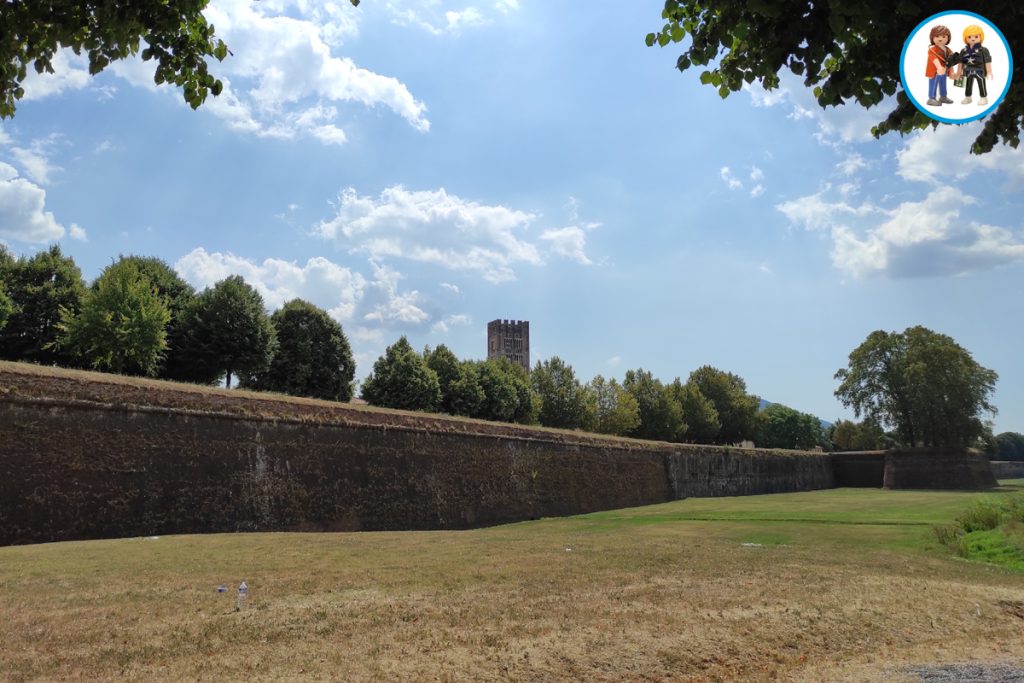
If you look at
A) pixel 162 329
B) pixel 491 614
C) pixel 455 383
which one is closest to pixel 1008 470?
pixel 455 383

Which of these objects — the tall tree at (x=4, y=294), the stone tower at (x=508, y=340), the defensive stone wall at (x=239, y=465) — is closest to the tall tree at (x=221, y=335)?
the tall tree at (x=4, y=294)

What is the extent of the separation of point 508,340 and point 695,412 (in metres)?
52.0

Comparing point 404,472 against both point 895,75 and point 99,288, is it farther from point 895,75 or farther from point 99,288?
point 895,75

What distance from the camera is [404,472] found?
2427cm

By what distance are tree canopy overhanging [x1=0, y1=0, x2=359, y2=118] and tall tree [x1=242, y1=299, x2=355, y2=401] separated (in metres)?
36.9

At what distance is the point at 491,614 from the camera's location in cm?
768

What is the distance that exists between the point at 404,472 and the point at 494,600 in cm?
1626

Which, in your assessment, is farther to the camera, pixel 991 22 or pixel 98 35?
pixel 98 35

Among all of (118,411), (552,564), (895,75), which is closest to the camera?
(895,75)

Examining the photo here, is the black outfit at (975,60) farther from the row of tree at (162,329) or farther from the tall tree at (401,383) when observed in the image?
the tall tree at (401,383)

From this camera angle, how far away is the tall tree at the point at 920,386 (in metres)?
55.6

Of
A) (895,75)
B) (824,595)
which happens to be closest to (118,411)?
(824,595)

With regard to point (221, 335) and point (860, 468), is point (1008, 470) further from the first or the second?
point (221, 335)

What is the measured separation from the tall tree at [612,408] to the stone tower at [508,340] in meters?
57.4
